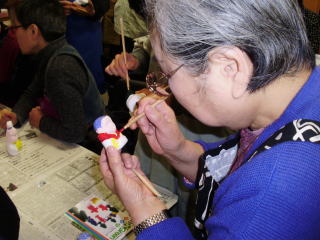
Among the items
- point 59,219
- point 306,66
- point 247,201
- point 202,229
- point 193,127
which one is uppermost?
point 306,66

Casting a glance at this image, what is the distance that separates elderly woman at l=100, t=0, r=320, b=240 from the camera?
1.90 feet

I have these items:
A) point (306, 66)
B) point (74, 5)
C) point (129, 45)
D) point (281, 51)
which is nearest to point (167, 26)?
point (281, 51)

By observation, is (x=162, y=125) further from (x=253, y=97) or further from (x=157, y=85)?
(x=253, y=97)

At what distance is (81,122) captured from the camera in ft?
5.35

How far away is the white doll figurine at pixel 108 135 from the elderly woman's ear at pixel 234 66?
0.43 m

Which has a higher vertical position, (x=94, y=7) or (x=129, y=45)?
(x=94, y=7)

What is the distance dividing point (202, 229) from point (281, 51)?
2.06 ft

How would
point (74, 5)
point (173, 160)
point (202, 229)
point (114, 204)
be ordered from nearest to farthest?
1. point (202, 229)
2. point (173, 160)
3. point (114, 204)
4. point (74, 5)

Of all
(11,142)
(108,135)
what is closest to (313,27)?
(108,135)

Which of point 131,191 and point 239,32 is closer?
point 239,32

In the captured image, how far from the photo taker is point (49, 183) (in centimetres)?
133

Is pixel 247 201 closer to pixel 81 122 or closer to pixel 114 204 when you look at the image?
pixel 114 204

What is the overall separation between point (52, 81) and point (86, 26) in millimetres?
1236

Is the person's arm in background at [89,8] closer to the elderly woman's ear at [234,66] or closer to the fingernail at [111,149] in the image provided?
the fingernail at [111,149]
